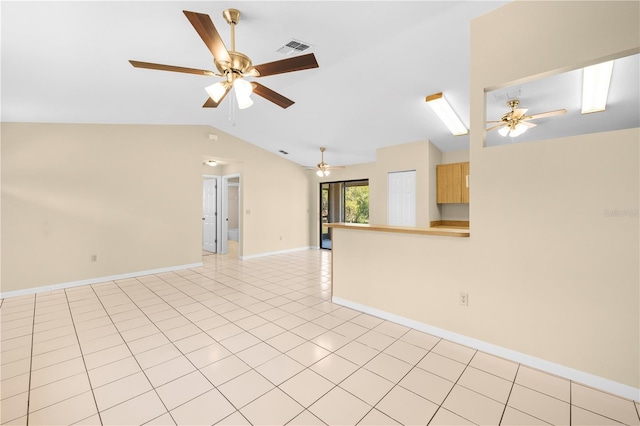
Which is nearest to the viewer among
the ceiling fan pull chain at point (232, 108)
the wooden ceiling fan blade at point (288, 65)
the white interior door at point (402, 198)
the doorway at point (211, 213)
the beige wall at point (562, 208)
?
the beige wall at point (562, 208)

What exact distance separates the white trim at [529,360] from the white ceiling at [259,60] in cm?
288

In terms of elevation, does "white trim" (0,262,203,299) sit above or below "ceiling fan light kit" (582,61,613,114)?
below

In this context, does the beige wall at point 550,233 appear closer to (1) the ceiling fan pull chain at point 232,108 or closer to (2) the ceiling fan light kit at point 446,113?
(2) the ceiling fan light kit at point 446,113

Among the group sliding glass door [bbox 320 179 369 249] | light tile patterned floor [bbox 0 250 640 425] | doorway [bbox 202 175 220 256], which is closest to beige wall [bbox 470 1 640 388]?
light tile patterned floor [bbox 0 250 640 425]

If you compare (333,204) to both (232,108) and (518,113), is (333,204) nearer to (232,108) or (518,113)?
(232,108)

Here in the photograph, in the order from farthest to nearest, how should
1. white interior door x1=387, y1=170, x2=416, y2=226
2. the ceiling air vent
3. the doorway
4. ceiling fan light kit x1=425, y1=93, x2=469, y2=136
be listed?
the doorway → white interior door x1=387, y1=170, x2=416, y2=226 → ceiling fan light kit x1=425, y1=93, x2=469, y2=136 → the ceiling air vent

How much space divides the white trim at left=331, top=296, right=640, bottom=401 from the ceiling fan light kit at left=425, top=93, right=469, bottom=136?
9.51 ft

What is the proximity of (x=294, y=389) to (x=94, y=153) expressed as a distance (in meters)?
5.17

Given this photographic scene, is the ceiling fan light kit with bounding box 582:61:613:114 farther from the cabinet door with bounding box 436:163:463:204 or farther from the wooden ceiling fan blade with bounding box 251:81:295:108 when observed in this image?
the wooden ceiling fan blade with bounding box 251:81:295:108

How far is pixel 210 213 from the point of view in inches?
307

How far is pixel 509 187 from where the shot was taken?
239cm

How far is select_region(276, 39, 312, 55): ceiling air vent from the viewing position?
110 inches

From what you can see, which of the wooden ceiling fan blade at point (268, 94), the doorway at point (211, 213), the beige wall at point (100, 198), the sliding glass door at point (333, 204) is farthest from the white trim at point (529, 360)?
the doorway at point (211, 213)

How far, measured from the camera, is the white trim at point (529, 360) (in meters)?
1.95
